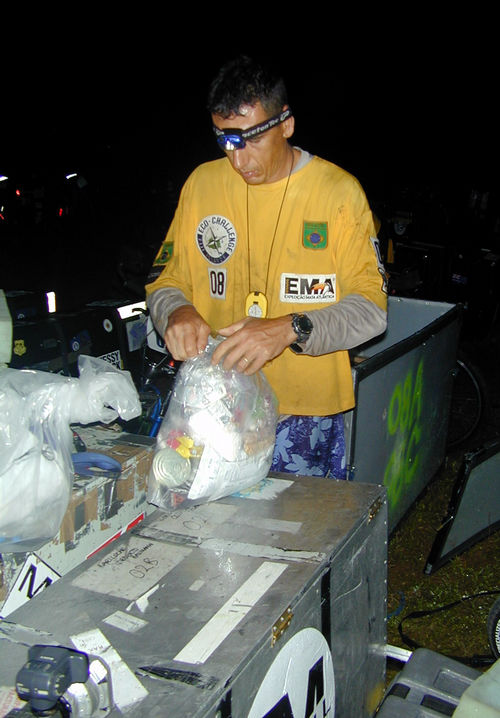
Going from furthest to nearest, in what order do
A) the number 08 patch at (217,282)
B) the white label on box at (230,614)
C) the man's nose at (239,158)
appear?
1. the number 08 patch at (217,282)
2. the man's nose at (239,158)
3. the white label on box at (230,614)

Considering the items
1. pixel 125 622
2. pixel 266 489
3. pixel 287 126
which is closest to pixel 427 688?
pixel 266 489

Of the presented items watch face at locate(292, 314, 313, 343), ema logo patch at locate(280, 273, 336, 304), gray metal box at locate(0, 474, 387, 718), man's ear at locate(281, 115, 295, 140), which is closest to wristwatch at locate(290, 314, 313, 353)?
watch face at locate(292, 314, 313, 343)

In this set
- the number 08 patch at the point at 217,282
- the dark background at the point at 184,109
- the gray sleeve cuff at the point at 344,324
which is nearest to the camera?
the gray sleeve cuff at the point at 344,324

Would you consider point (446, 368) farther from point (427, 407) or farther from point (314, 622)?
point (314, 622)

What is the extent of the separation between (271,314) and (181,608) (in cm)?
116

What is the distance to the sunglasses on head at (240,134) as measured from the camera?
2.01 meters

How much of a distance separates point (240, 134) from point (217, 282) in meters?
0.54

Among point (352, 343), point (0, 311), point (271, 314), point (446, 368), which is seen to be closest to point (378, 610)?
point (352, 343)

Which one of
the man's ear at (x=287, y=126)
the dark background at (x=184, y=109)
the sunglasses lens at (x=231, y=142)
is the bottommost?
the sunglasses lens at (x=231, y=142)

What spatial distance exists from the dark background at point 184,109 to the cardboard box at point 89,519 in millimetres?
15084

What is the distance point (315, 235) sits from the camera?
85.7 inches

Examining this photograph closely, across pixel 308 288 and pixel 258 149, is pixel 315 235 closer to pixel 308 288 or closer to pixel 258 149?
pixel 308 288

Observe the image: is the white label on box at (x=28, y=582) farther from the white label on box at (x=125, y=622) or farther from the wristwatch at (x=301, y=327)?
the wristwatch at (x=301, y=327)

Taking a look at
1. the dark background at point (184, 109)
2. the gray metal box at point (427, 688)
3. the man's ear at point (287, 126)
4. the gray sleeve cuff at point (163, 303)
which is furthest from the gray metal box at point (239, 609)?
the dark background at point (184, 109)
